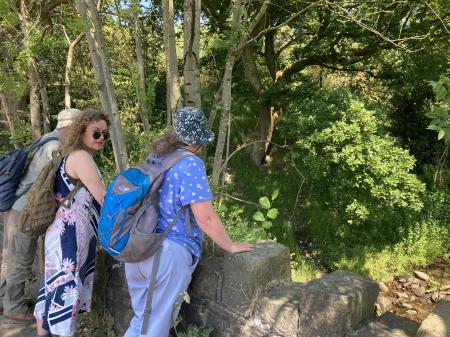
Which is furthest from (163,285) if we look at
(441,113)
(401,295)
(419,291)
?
(419,291)

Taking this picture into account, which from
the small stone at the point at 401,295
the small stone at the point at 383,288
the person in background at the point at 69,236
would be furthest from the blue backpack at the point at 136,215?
the small stone at the point at 401,295

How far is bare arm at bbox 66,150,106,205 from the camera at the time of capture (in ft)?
7.93

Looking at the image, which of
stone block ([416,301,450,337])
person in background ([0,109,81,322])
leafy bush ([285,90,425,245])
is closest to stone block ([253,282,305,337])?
stone block ([416,301,450,337])

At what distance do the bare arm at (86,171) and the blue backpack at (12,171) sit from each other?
2.11 feet

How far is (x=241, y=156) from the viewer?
44.6 ft

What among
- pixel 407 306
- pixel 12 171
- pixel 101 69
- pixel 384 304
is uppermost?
pixel 101 69

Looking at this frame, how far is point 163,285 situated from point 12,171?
150cm

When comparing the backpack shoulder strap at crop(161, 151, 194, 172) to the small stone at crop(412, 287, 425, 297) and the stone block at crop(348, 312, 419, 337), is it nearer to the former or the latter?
the stone block at crop(348, 312, 419, 337)

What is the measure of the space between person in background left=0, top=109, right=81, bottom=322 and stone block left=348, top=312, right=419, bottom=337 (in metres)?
2.08

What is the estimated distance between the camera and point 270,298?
7.59 ft

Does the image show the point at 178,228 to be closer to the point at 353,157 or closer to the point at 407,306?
the point at 353,157

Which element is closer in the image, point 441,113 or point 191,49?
point 441,113

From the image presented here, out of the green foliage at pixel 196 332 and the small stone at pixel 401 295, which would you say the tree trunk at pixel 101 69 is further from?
the small stone at pixel 401 295

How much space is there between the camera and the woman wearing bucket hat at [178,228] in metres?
2.10
